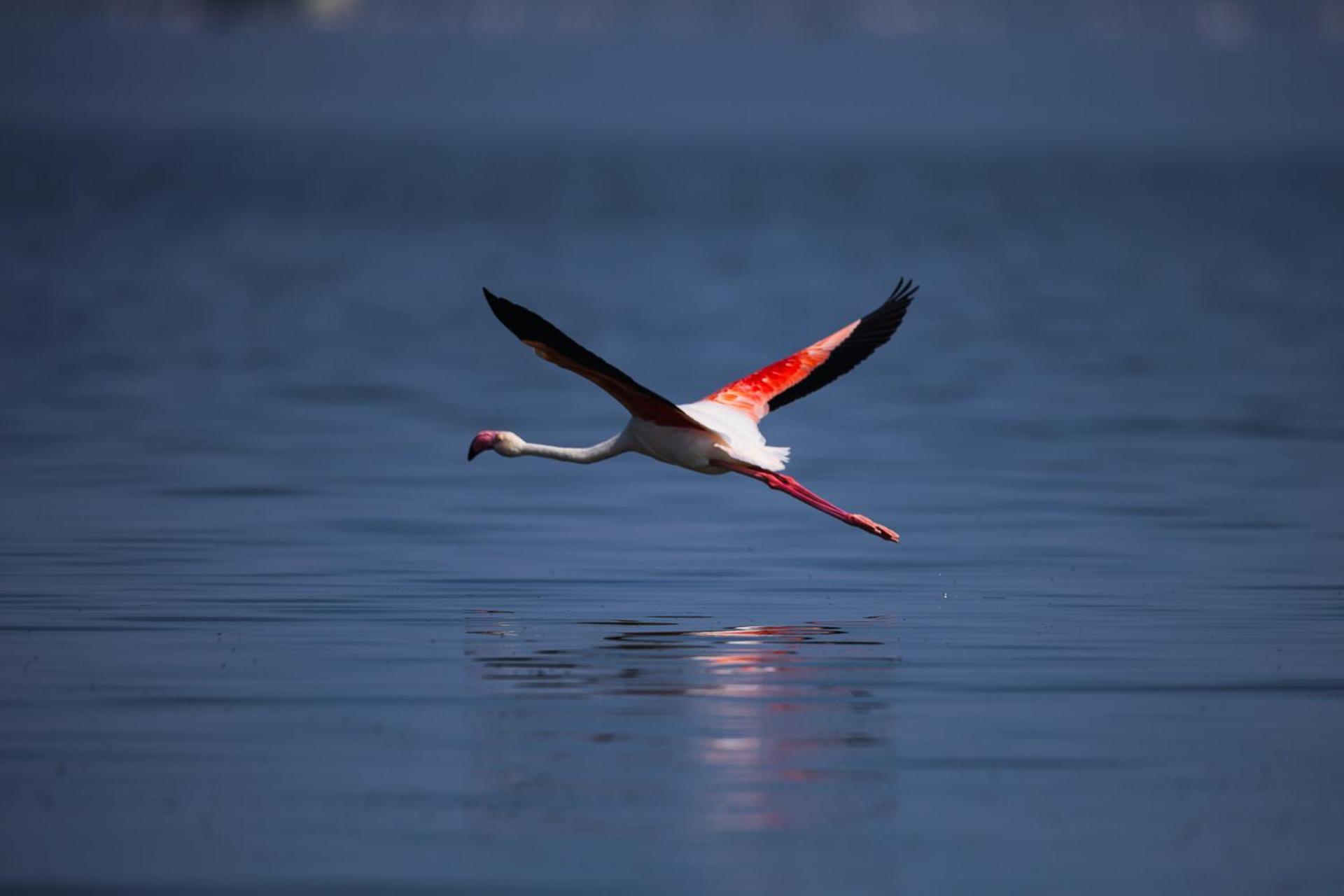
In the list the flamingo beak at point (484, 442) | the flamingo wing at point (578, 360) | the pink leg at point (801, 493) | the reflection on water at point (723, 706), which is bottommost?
the reflection on water at point (723, 706)

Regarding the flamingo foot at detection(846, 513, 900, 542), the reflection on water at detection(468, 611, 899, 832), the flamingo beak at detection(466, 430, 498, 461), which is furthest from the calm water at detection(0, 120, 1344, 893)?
the flamingo beak at detection(466, 430, 498, 461)

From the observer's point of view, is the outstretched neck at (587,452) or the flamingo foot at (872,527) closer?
the flamingo foot at (872,527)

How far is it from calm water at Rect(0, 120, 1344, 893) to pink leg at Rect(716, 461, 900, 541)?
0.47 m

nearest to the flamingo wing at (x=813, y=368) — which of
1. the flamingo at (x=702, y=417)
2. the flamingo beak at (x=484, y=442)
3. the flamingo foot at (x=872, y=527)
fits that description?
the flamingo at (x=702, y=417)

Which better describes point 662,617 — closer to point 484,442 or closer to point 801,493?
point 801,493

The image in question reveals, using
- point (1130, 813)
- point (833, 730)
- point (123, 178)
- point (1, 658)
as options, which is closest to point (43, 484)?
point (1, 658)

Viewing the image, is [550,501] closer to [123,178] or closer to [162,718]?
[162,718]

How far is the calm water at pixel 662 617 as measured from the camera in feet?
33.6

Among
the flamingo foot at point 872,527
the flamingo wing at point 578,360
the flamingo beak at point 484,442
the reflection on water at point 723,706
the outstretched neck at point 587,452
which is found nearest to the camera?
the reflection on water at point 723,706

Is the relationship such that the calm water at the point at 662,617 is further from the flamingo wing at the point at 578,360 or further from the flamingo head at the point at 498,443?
the flamingo wing at the point at 578,360

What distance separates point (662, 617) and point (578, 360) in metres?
1.51

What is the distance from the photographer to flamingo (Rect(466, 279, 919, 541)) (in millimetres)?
14523

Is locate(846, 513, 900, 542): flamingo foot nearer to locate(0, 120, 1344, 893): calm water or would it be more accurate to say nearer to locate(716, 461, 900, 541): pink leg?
locate(716, 461, 900, 541): pink leg

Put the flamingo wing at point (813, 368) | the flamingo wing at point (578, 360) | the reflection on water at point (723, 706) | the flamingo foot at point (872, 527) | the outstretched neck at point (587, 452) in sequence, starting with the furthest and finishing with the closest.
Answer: the flamingo wing at point (813, 368) < the outstretched neck at point (587, 452) < the flamingo foot at point (872, 527) < the flamingo wing at point (578, 360) < the reflection on water at point (723, 706)
